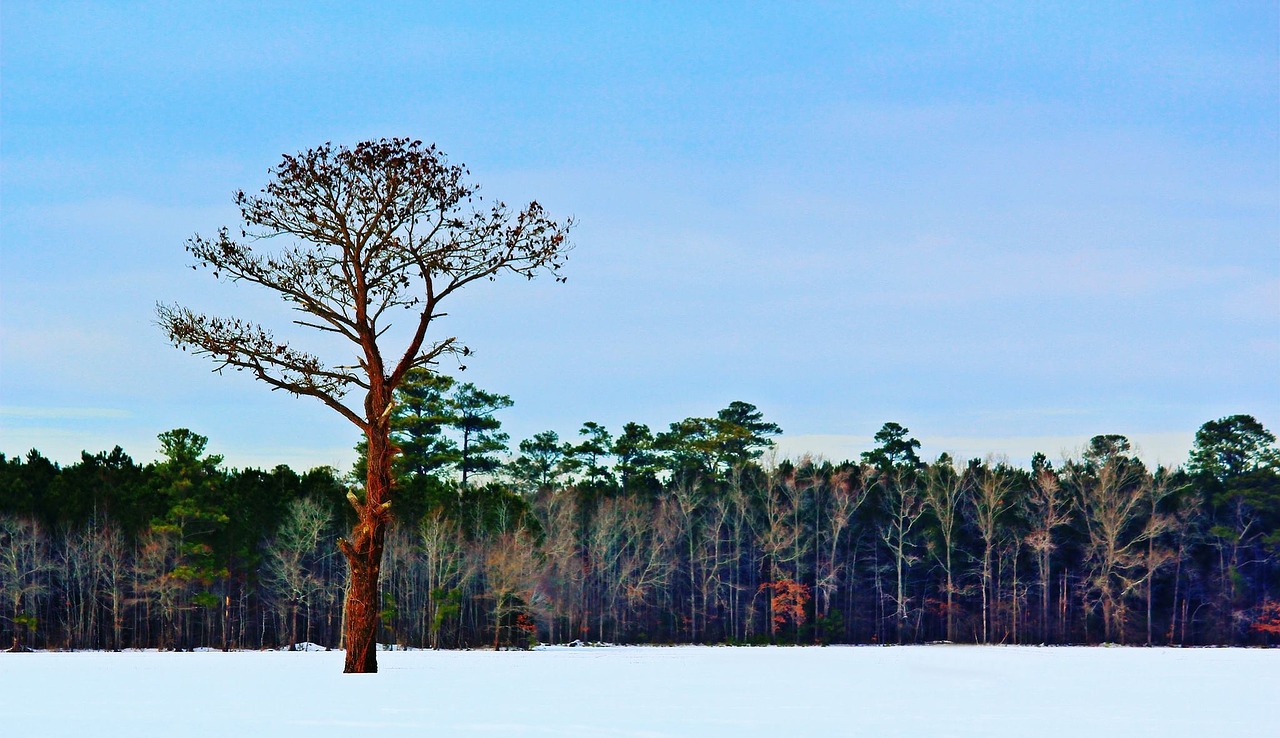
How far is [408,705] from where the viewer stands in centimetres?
1897

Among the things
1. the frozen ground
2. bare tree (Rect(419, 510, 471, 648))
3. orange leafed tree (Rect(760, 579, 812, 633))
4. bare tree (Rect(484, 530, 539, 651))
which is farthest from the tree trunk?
orange leafed tree (Rect(760, 579, 812, 633))

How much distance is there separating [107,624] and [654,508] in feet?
103

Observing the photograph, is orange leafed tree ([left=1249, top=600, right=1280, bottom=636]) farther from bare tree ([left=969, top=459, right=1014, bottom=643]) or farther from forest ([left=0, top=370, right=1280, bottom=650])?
bare tree ([left=969, top=459, right=1014, bottom=643])

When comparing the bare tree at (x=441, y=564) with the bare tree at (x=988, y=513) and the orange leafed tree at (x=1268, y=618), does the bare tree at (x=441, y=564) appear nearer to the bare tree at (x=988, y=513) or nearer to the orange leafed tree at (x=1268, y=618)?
the bare tree at (x=988, y=513)

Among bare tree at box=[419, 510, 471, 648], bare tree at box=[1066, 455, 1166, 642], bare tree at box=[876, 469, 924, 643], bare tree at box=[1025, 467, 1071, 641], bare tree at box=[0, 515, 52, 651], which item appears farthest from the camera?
bare tree at box=[876, 469, 924, 643]

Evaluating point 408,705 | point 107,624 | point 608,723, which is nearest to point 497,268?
point 408,705

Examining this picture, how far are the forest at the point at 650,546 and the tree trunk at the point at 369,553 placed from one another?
33.9 metres

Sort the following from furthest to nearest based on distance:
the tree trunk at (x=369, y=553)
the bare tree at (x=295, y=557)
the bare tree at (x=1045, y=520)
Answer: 1. the bare tree at (x=1045, y=520)
2. the bare tree at (x=295, y=557)
3. the tree trunk at (x=369, y=553)

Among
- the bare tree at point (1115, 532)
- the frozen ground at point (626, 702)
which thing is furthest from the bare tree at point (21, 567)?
the bare tree at point (1115, 532)

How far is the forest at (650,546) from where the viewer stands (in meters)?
65.3

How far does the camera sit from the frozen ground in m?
15.9

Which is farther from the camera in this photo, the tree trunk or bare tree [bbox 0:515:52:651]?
bare tree [bbox 0:515:52:651]

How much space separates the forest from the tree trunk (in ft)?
111

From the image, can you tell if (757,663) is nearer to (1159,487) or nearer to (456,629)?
(456,629)
